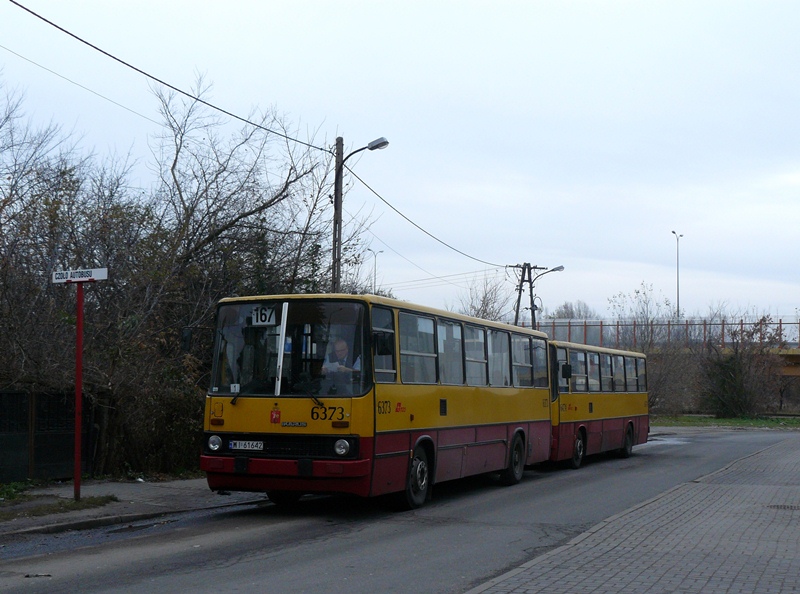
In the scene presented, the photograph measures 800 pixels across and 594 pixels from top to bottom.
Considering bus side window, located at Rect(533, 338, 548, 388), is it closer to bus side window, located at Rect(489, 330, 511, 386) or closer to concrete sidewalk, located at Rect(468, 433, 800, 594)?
bus side window, located at Rect(489, 330, 511, 386)

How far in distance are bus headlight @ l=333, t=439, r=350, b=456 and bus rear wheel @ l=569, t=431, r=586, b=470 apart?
11.1 m

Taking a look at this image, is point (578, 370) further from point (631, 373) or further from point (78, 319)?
point (78, 319)

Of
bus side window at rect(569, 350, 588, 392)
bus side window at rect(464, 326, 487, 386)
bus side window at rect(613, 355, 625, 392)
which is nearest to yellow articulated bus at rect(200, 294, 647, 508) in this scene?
bus side window at rect(464, 326, 487, 386)

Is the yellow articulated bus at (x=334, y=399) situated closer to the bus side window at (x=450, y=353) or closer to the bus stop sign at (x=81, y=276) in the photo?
the bus side window at (x=450, y=353)

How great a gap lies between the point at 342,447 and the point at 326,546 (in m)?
1.84

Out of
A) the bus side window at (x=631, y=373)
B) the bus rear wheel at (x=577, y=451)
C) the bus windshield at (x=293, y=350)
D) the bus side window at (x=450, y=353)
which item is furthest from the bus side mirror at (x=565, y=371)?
the bus windshield at (x=293, y=350)

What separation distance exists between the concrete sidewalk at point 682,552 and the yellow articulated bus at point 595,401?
5478 mm

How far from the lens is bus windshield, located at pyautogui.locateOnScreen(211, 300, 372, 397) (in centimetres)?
1198

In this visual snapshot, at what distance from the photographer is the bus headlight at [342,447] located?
1167cm

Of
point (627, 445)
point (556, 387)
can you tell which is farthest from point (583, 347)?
point (627, 445)

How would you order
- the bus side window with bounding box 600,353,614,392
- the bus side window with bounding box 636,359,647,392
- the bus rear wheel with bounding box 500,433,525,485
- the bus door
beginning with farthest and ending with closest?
the bus side window with bounding box 636,359,647,392
the bus side window with bounding box 600,353,614,392
the bus door
the bus rear wheel with bounding box 500,433,525,485

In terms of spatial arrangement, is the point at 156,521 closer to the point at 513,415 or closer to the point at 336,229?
the point at 513,415

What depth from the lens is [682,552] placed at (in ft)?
31.1

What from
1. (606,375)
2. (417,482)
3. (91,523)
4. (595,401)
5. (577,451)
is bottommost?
(91,523)
